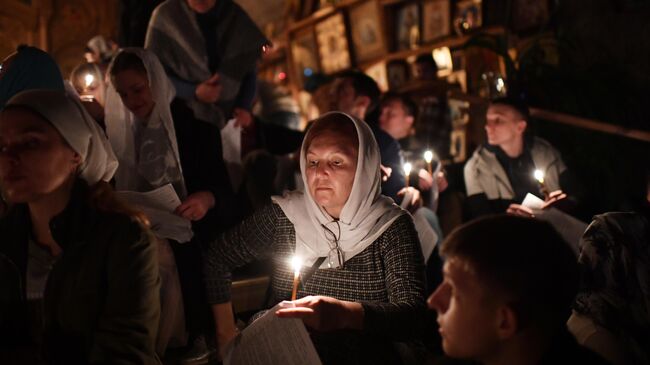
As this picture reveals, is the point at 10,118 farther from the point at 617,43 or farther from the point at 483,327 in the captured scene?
the point at 617,43

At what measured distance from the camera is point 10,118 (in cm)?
200

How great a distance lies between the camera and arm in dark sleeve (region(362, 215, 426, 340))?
2.15 metres

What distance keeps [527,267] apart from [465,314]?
21 cm

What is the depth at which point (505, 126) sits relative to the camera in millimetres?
4750

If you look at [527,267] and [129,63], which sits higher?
[129,63]

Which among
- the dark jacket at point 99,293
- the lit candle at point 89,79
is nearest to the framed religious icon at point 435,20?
the lit candle at point 89,79

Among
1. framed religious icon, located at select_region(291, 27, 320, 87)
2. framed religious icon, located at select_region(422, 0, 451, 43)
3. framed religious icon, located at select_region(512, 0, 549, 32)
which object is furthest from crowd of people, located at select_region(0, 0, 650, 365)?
framed religious icon, located at select_region(291, 27, 320, 87)

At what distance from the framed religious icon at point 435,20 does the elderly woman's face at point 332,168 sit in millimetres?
4655

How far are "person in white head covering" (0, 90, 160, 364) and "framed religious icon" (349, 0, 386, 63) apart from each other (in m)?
5.98

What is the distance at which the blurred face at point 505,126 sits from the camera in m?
4.75

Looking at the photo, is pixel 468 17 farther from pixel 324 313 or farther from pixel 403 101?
pixel 324 313

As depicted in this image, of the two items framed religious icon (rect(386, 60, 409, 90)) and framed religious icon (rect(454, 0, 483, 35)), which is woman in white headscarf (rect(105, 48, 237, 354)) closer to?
framed religious icon (rect(454, 0, 483, 35))

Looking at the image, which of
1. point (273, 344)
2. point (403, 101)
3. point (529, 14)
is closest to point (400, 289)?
point (273, 344)

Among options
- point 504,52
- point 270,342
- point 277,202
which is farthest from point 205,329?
point 504,52
